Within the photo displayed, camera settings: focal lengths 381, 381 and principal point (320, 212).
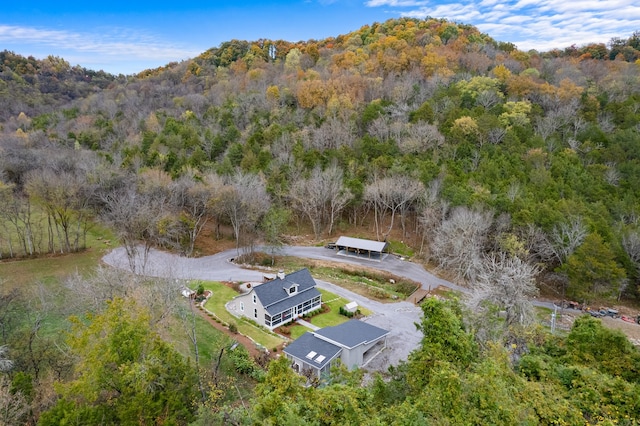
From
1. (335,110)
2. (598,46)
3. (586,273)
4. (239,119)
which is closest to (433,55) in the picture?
(335,110)

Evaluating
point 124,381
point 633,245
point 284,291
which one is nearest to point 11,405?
point 124,381

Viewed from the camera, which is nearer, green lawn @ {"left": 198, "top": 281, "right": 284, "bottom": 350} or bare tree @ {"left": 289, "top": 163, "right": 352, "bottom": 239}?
green lawn @ {"left": 198, "top": 281, "right": 284, "bottom": 350}

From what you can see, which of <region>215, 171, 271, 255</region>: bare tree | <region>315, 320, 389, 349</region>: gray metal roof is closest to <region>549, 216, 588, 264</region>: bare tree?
<region>315, 320, 389, 349</region>: gray metal roof

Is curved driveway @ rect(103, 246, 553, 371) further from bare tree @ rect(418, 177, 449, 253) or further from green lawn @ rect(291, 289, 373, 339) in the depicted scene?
bare tree @ rect(418, 177, 449, 253)

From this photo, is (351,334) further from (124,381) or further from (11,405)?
(11,405)

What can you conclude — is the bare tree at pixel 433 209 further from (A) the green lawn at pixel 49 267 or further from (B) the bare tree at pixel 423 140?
(A) the green lawn at pixel 49 267

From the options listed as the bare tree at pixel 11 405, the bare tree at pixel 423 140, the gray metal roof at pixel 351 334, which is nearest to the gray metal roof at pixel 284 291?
the gray metal roof at pixel 351 334

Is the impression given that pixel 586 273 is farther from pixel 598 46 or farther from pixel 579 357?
pixel 598 46
